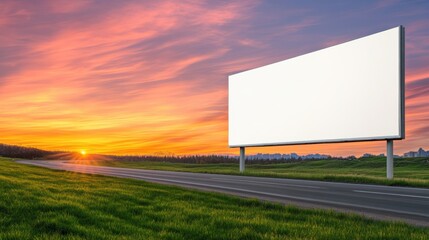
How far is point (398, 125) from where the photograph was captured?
83.8ft

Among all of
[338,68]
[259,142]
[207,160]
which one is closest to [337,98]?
[338,68]

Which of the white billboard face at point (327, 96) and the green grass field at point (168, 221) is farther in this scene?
the white billboard face at point (327, 96)

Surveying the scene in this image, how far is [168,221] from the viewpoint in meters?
9.58

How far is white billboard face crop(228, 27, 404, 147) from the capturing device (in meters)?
26.1

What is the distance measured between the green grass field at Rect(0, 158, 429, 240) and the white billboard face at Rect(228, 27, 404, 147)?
15956mm

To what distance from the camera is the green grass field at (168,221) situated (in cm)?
820

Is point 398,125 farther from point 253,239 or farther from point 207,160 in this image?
point 207,160

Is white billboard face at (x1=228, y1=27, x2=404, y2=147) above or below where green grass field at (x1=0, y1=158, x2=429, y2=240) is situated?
above

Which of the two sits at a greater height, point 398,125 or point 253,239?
point 398,125

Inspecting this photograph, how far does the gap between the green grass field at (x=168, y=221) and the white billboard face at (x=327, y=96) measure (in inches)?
628

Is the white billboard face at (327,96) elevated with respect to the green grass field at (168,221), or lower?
elevated

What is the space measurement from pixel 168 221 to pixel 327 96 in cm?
2258

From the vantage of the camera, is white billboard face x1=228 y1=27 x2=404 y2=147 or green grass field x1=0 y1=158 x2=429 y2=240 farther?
white billboard face x1=228 y1=27 x2=404 y2=147

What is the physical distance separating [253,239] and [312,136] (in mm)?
24576
